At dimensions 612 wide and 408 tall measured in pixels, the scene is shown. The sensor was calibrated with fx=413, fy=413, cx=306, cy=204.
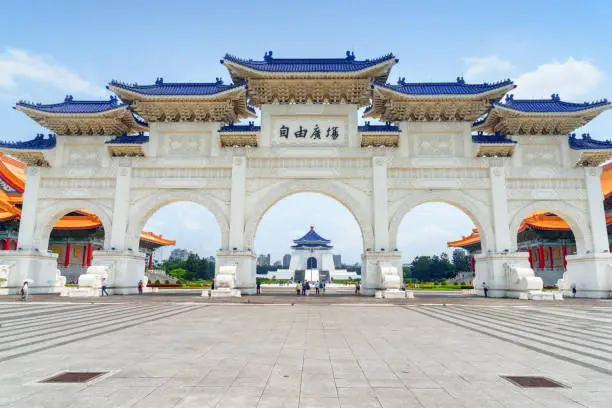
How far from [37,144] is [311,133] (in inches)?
585

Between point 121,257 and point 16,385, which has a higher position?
point 121,257

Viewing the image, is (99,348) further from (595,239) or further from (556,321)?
(595,239)

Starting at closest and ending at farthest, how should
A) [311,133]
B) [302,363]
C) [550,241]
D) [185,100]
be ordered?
[302,363] < [185,100] < [311,133] < [550,241]

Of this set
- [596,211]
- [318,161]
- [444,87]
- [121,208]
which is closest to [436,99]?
[444,87]

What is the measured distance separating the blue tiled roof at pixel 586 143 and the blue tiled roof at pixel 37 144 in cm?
2767

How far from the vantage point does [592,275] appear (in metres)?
20.1

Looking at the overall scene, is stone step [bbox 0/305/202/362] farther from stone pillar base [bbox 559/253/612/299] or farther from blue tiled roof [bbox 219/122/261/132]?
stone pillar base [bbox 559/253/612/299]

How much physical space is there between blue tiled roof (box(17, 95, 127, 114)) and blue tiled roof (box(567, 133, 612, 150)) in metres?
23.4

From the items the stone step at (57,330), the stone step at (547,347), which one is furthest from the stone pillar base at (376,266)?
the stone step at (57,330)

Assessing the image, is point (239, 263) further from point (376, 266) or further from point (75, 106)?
point (75, 106)

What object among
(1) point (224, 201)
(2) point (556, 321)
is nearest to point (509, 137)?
(2) point (556, 321)

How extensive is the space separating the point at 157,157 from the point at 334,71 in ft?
33.4

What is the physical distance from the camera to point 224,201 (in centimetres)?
2122

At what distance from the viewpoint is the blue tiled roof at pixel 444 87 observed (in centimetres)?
2084
